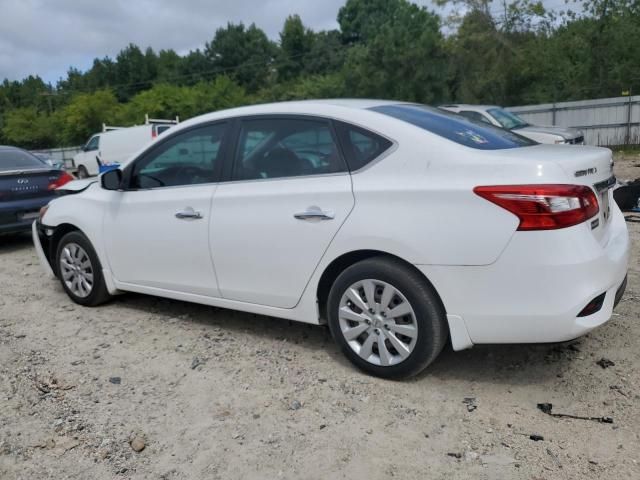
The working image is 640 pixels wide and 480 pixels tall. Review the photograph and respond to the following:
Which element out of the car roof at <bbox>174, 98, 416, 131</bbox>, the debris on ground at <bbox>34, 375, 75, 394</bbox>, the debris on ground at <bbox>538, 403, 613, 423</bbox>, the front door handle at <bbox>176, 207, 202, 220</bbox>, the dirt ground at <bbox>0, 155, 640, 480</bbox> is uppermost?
the car roof at <bbox>174, 98, 416, 131</bbox>

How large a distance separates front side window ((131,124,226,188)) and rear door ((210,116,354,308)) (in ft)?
0.74

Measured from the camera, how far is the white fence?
63.6 ft

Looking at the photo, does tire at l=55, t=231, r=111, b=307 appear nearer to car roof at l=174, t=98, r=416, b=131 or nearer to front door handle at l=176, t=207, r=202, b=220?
front door handle at l=176, t=207, r=202, b=220

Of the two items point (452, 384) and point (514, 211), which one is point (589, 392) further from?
point (514, 211)

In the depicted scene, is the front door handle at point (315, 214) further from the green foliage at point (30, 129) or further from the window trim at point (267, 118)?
the green foliage at point (30, 129)

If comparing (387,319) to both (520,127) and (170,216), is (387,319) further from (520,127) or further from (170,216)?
(520,127)

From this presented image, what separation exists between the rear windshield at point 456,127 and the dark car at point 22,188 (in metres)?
6.00

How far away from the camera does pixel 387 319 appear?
328 centimetres

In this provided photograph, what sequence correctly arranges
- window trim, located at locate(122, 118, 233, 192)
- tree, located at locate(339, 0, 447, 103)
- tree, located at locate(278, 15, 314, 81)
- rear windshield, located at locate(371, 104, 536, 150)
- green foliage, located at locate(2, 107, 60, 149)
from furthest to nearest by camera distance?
tree, located at locate(278, 15, 314, 81), green foliage, located at locate(2, 107, 60, 149), tree, located at locate(339, 0, 447, 103), window trim, located at locate(122, 118, 233, 192), rear windshield, located at locate(371, 104, 536, 150)

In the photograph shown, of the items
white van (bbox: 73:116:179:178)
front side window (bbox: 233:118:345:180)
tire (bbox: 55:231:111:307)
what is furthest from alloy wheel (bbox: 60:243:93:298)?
white van (bbox: 73:116:179:178)

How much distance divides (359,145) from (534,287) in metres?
1.30

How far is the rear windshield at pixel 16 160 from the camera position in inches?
314

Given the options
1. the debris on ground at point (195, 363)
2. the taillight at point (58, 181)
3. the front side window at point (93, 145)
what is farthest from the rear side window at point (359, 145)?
the front side window at point (93, 145)

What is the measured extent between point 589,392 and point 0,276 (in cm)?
620
